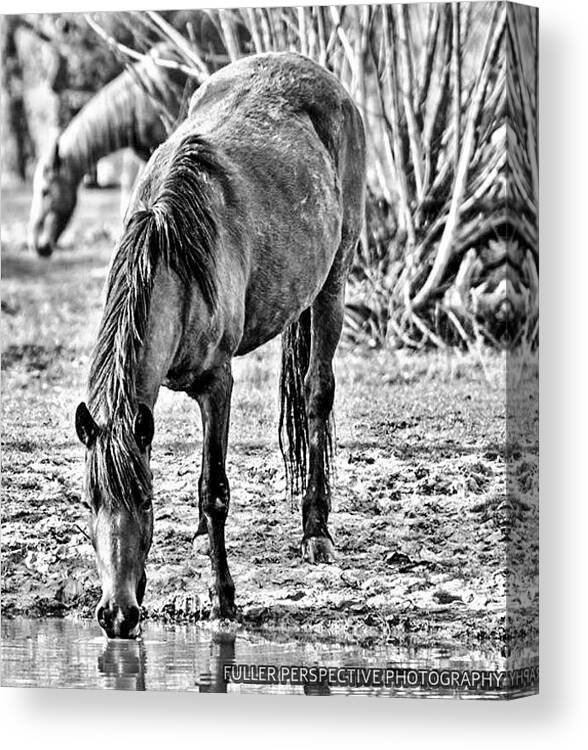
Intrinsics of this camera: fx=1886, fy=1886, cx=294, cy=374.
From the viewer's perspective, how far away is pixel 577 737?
7.46 m

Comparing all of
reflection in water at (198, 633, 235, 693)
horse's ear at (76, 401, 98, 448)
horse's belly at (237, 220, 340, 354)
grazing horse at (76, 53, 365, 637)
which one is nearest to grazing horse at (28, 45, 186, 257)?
grazing horse at (76, 53, 365, 637)

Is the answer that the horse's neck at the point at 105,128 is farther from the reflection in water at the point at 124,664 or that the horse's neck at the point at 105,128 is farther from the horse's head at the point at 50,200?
the reflection in water at the point at 124,664

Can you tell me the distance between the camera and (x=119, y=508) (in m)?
6.98

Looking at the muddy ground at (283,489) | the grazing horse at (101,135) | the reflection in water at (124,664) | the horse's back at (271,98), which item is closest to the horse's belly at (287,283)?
the muddy ground at (283,489)

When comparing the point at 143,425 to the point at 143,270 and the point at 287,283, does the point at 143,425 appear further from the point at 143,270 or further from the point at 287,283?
the point at 287,283

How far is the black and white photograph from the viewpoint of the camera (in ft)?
24.2

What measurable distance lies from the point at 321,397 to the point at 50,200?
1457mm

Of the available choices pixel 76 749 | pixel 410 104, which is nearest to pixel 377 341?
pixel 410 104

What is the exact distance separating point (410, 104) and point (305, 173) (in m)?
0.56

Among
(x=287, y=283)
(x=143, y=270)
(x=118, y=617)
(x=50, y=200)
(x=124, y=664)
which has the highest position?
(x=50, y=200)

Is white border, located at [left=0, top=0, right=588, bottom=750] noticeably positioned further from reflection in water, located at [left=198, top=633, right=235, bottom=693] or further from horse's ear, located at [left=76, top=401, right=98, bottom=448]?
horse's ear, located at [left=76, top=401, right=98, bottom=448]

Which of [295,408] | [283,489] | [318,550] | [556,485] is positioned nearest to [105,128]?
[295,408]

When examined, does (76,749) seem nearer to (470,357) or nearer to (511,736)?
(511,736)

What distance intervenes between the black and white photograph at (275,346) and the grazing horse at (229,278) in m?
0.01
